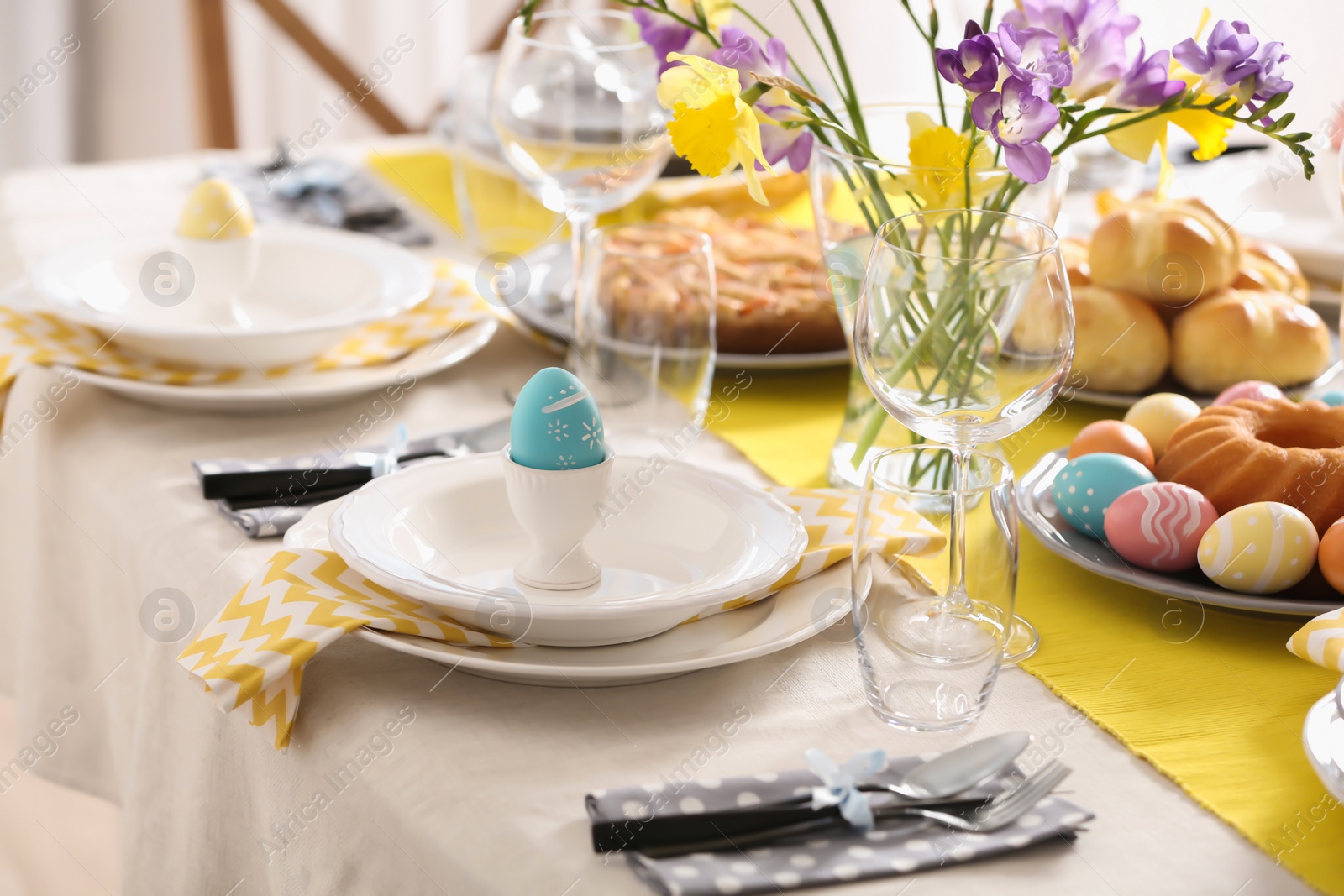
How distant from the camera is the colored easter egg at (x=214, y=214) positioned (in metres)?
1.07

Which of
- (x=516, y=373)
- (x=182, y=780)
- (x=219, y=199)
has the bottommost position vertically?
(x=182, y=780)

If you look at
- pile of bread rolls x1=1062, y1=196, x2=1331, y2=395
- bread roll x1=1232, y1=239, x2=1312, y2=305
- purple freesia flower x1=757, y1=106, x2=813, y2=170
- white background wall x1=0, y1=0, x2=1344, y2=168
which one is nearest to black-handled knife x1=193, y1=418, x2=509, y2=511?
purple freesia flower x1=757, y1=106, x2=813, y2=170

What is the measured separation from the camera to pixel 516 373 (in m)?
1.15

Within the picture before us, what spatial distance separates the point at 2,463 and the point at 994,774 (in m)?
0.94

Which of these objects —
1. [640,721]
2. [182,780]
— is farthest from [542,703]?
[182,780]

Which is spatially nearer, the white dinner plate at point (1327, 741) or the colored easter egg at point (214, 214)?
the white dinner plate at point (1327, 741)

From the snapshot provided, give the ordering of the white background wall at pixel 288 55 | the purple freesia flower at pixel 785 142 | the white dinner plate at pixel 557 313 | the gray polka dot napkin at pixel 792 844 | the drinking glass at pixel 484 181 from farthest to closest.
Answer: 1. the white background wall at pixel 288 55
2. the drinking glass at pixel 484 181
3. the white dinner plate at pixel 557 313
4. the purple freesia flower at pixel 785 142
5. the gray polka dot napkin at pixel 792 844

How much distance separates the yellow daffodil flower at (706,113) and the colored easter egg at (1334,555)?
38 cm

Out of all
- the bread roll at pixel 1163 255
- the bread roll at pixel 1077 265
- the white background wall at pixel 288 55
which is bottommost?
the white background wall at pixel 288 55

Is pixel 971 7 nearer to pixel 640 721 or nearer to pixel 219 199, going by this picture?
pixel 219 199

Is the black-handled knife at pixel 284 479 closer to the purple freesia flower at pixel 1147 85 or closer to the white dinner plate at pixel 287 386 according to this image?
the white dinner plate at pixel 287 386

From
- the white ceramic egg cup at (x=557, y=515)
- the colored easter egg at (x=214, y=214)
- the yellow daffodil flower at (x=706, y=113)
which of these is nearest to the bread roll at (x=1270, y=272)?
the yellow daffodil flower at (x=706, y=113)

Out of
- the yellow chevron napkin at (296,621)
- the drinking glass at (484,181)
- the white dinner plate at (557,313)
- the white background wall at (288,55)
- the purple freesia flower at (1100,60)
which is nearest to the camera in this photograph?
the yellow chevron napkin at (296,621)

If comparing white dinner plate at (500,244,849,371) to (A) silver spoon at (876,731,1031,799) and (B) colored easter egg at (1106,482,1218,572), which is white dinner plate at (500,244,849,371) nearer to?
(B) colored easter egg at (1106,482,1218,572)
